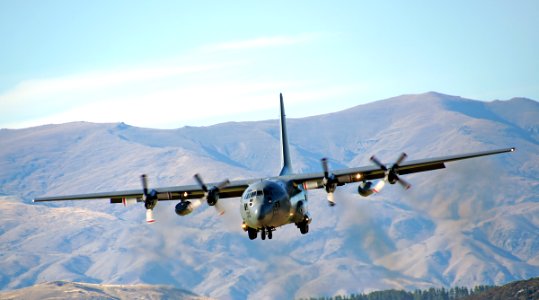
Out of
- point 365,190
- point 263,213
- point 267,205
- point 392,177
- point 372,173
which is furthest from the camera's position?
point 372,173

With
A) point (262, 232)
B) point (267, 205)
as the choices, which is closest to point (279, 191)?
point (267, 205)

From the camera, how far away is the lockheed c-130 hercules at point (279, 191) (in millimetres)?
83000

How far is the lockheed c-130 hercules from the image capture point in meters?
83.0

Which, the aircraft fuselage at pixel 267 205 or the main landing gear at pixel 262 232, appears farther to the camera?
the main landing gear at pixel 262 232

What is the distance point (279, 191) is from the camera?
84125mm

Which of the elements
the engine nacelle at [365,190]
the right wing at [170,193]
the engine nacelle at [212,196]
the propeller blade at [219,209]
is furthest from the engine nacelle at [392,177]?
the engine nacelle at [212,196]

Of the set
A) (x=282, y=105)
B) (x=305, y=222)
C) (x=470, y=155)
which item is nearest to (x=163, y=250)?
(x=282, y=105)

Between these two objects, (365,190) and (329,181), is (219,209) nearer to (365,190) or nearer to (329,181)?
(329,181)

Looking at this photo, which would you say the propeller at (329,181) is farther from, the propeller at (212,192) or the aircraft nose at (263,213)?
the propeller at (212,192)

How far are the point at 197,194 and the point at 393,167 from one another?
22.1 m

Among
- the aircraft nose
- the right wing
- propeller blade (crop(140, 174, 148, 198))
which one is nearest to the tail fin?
the right wing

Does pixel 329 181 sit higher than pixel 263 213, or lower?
higher

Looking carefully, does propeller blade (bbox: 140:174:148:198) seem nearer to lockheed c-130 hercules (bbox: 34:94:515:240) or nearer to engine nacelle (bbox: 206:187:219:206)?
lockheed c-130 hercules (bbox: 34:94:515:240)

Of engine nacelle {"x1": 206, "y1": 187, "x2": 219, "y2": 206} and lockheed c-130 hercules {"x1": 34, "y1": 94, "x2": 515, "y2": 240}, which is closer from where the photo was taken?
lockheed c-130 hercules {"x1": 34, "y1": 94, "x2": 515, "y2": 240}
